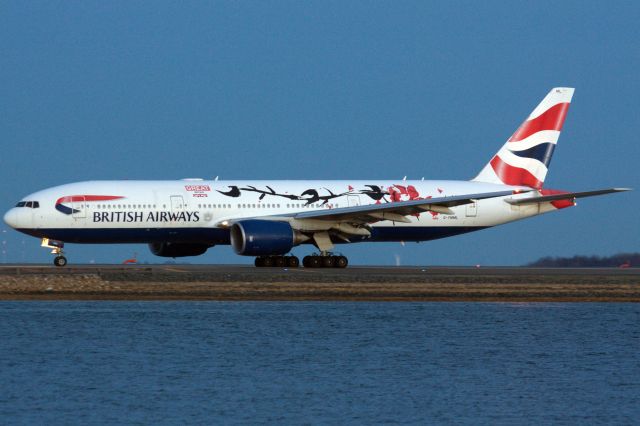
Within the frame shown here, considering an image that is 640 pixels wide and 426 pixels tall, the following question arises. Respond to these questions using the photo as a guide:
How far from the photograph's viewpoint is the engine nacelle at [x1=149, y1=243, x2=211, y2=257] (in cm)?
5425

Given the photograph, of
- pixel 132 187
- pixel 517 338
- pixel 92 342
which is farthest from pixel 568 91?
pixel 92 342

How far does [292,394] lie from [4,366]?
6.08 m

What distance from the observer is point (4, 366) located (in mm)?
23984

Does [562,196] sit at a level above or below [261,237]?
above

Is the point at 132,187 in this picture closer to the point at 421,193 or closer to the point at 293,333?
the point at 421,193

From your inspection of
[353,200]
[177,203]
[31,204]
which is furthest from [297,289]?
[31,204]

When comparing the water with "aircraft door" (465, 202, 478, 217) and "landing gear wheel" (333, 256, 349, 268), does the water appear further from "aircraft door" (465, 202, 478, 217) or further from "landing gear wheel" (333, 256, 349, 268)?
"aircraft door" (465, 202, 478, 217)

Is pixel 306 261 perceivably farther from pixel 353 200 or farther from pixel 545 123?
pixel 545 123

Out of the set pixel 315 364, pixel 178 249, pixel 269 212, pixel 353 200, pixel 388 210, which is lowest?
pixel 315 364

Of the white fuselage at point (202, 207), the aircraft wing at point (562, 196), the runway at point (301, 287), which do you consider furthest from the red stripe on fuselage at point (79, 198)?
the aircraft wing at point (562, 196)

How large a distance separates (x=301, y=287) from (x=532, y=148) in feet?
72.0

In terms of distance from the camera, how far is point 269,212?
5262 cm

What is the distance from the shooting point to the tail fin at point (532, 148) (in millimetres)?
58906

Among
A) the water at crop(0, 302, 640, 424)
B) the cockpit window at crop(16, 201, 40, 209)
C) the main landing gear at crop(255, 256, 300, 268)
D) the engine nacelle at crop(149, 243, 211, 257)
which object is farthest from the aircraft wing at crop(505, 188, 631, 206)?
the cockpit window at crop(16, 201, 40, 209)
